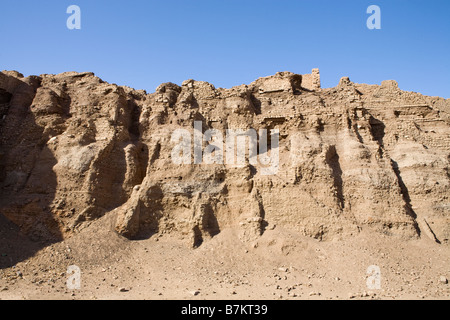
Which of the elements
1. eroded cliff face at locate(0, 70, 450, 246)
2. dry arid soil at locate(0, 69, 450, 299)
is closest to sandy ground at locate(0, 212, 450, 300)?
dry arid soil at locate(0, 69, 450, 299)

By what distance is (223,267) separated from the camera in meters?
12.3

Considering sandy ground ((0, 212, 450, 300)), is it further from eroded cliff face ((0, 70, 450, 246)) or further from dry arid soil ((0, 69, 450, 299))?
eroded cliff face ((0, 70, 450, 246))

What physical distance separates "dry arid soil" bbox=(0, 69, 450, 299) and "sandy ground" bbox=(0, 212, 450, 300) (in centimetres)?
6

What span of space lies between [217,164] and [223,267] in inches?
202

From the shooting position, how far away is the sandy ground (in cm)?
1022

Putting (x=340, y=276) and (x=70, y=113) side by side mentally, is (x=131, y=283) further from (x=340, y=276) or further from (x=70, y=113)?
(x=70, y=113)

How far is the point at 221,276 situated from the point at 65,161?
8.87 metres

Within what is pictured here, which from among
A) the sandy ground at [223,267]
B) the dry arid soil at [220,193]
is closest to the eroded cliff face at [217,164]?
the dry arid soil at [220,193]

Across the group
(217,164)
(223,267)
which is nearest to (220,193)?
(217,164)

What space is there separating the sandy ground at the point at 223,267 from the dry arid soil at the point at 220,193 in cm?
6

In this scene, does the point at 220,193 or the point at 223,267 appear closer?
the point at 223,267

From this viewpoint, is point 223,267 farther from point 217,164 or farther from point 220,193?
point 217,164

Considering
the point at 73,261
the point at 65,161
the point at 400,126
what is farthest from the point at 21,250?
the point at 400,126

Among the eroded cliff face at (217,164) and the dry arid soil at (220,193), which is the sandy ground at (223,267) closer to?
the dry arid soil at (220,193)
